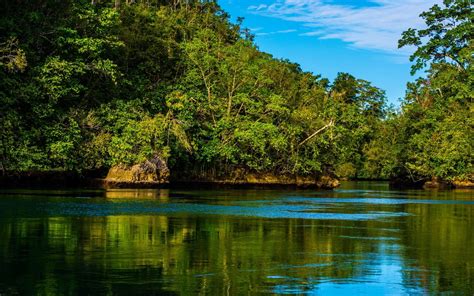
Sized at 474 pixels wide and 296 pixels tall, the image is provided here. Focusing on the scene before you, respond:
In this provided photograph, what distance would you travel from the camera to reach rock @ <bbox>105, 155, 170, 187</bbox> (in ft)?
184

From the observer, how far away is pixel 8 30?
48375mm

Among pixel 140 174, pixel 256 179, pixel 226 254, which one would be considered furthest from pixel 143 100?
pixel 226 254

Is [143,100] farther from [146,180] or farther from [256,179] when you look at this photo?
[256,179]

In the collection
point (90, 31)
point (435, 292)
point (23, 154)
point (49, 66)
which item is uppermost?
point (90, 31)

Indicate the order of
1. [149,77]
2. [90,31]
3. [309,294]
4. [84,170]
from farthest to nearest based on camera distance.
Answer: [149,77] → [84,170] → [90,31] → [309,294]

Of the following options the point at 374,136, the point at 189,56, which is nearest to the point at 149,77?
the point at 189,56

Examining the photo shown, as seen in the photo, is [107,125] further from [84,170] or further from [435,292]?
[435,292]

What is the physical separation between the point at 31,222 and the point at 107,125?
33389 millimetres

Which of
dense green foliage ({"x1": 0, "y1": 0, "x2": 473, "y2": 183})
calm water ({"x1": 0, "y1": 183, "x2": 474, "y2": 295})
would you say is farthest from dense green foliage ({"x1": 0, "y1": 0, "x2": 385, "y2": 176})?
calm water ({"x1": 0, "y1": 183, "x2": 474, "y2": 295})

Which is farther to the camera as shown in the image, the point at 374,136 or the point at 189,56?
the point at 374,136

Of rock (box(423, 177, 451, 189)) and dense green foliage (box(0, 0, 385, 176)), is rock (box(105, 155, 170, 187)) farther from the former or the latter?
rock (box(423, 177, 451, 189))

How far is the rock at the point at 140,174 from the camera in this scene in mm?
56031

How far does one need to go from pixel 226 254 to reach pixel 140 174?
4134 cm

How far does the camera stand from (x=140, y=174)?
186 ft
